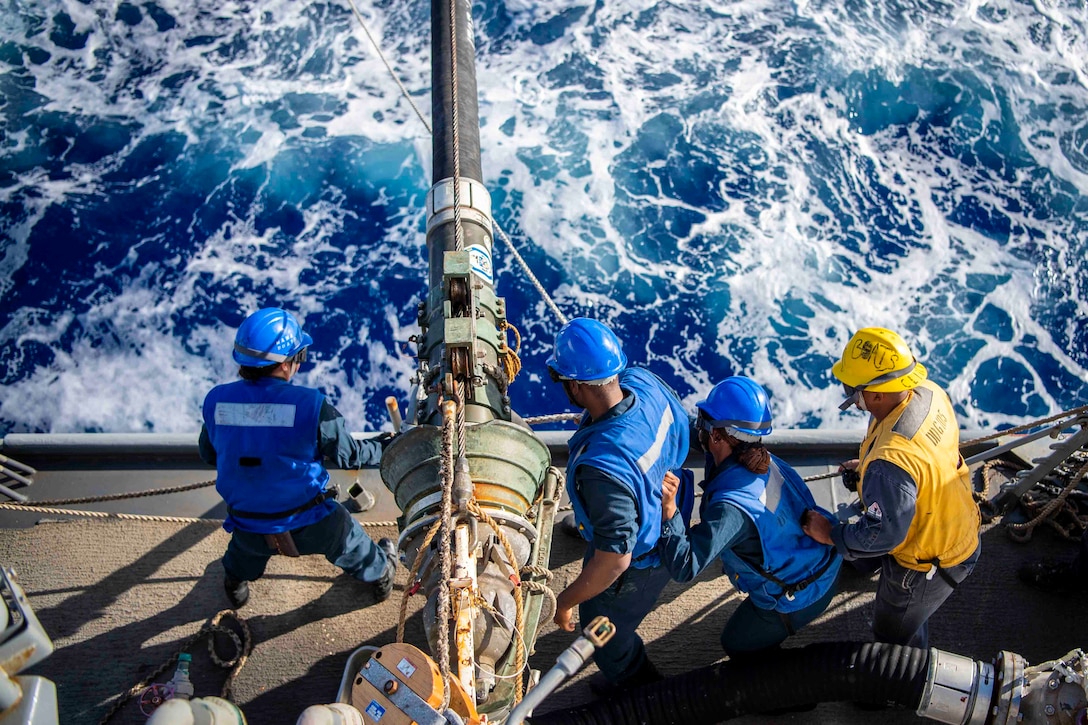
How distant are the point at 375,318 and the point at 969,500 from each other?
19.0 feet

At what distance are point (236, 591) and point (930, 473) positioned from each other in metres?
3.06

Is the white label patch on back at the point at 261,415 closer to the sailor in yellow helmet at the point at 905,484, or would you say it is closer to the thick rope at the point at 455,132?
the thick rope at the point at 455,132

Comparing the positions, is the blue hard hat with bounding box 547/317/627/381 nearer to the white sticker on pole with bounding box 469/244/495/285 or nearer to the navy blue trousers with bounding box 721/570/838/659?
the white sticker on pole with bounding box 469/244/495/285

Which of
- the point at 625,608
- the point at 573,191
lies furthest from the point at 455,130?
the point at 573,191

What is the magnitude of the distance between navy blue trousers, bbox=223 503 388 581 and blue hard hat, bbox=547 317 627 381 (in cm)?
145

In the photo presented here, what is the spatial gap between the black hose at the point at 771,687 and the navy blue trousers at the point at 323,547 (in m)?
1.09

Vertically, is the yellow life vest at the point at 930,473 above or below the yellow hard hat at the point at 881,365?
below

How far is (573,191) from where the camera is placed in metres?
8.51

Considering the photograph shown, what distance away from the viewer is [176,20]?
33.7ft

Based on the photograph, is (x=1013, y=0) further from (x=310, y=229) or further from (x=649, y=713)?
(x=649, y=713)

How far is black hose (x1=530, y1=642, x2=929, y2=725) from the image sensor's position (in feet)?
10.2

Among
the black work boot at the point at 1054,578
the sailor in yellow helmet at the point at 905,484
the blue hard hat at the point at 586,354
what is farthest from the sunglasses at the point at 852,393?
the black work boot at the point at 1054,578

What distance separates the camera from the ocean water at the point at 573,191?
Result: 7445 mm

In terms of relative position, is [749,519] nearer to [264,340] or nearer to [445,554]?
[445,554]
